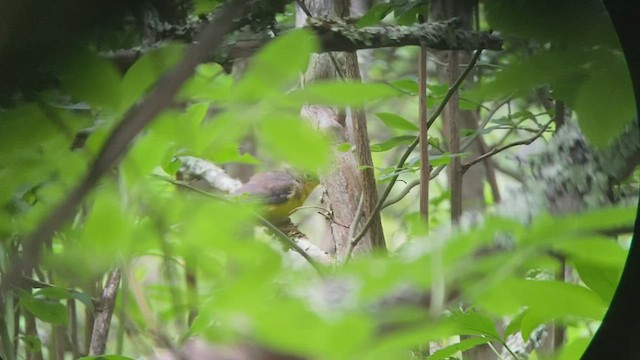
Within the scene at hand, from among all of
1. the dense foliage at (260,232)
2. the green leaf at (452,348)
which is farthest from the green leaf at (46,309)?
the green leaf at (452,348)

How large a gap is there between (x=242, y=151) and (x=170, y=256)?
63 millimetres

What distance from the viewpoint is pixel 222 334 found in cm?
25

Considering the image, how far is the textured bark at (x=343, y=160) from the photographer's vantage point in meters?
0.30

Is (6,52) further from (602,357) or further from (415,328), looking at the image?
(602,357)

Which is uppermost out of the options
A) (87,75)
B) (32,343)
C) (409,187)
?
(87,75)

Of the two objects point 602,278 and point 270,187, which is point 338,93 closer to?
point 270,187

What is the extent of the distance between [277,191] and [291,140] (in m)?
0.09

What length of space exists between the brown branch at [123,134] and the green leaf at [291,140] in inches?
1.5

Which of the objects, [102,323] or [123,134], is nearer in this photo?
[123,134]

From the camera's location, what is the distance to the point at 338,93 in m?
0.26

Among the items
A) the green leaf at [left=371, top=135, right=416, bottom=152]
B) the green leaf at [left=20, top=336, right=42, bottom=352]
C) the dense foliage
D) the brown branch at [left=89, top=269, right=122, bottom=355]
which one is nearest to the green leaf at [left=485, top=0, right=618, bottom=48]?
the dense foliage

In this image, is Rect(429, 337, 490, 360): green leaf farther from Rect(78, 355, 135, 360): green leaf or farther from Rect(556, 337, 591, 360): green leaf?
Rect(78, 355, 135, 360): green leaf

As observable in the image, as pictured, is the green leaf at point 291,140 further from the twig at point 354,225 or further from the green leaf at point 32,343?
the green leaf at point 32,343

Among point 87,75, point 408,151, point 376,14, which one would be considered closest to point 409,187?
point 408,151
